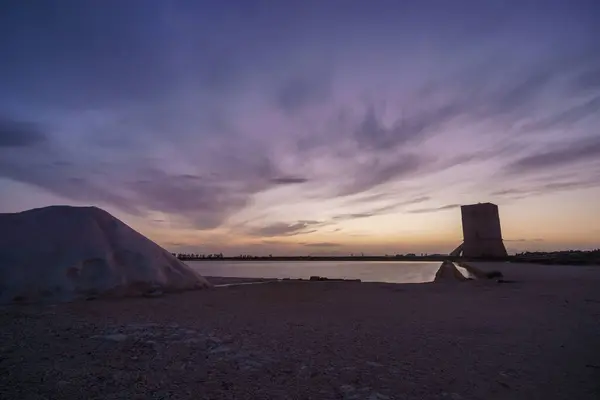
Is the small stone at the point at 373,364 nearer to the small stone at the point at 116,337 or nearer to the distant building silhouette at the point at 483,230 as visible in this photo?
the small stone at the point at 116,337

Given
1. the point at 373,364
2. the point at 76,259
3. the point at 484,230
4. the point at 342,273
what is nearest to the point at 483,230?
the point at 484,230

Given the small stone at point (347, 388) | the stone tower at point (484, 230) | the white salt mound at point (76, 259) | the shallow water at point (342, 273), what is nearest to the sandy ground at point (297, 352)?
the small stone at point (347, 388)

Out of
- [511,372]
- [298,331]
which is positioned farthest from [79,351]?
[511,372]

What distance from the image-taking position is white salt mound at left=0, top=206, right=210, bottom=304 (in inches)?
344

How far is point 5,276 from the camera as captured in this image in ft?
28.1

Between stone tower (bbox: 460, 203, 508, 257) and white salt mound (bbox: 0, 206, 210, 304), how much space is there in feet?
161

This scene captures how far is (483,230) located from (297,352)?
53921 millimetres

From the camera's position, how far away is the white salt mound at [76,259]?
8.73 m

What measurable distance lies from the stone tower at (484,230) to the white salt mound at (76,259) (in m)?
49.1

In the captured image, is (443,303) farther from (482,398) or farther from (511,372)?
(482,398)

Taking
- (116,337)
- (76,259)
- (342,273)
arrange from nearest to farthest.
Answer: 1. (116,337)
2. (76,259)
3. (342,273)

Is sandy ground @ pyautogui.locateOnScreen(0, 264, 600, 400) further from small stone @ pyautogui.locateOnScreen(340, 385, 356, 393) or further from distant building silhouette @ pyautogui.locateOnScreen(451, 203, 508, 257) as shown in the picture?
distant building silhouette @ pyautogui.locateOnScreen(451, 203, 508, 257)

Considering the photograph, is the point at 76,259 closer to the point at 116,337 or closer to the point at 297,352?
the point at 116,337

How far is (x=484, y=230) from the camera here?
51.8 m
